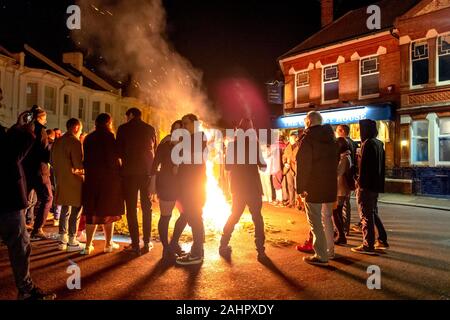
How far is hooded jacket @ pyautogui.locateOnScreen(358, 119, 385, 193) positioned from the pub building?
37.9ft

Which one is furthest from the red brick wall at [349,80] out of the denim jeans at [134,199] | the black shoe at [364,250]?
the denim jeans at [134,199]

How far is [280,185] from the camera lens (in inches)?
473

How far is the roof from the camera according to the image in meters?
19.0

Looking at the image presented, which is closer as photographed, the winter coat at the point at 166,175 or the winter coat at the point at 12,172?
the winter coat at the point at 12,172

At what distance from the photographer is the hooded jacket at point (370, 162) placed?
5.77m

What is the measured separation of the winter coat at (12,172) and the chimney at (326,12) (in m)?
23.9

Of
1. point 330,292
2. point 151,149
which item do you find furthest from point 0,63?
point 330,292

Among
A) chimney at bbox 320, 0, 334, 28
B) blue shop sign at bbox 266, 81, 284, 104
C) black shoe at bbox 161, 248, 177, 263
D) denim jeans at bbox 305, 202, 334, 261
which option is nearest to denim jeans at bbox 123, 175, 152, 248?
black shoe at bbox 161, 248, 177, 263

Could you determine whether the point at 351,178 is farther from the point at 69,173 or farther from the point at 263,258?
the point at 69,173

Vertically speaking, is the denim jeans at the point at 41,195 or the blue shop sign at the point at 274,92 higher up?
the blue shop sign at the point at 274,92

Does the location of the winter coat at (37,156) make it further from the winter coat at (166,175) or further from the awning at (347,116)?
the awning at (347,116)

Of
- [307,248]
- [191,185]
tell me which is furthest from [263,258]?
[191,185]

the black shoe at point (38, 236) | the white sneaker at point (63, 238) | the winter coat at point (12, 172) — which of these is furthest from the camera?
the black shoe at point (38, 236)
